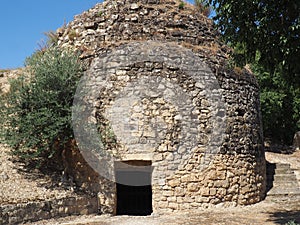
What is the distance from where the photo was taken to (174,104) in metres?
9.36

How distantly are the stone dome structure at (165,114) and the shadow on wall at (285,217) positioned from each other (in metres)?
1.17

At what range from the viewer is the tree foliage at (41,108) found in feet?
29.5

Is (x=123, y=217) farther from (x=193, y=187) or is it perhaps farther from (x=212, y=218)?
(x=212, y=218)

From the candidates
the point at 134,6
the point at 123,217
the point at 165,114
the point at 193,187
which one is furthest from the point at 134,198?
the point at 134,6

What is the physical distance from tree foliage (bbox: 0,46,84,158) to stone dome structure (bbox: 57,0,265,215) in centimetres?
39

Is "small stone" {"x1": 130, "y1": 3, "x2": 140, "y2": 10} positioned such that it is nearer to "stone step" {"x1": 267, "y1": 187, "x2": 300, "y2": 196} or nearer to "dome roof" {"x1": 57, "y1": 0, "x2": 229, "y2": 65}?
"dome roof" {"x1": 57, "y1": 0, "x2": 229, "y2": 65}

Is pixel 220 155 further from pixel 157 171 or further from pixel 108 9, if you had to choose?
pixel 108 9

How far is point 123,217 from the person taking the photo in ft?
29.1

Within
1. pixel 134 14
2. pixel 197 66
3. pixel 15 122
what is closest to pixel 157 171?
pixel 197 66

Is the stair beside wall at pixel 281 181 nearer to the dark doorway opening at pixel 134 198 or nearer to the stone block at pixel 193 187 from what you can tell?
the stone block at pixel 193 187

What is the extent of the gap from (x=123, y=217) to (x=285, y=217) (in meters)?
3.61

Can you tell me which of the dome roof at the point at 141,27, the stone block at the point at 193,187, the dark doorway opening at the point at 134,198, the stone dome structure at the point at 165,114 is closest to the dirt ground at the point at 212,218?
the stone dome structure at the point at 165,114

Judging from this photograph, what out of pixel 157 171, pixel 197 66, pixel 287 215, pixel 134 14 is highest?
pixel 134 14

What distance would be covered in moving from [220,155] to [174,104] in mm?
1726
